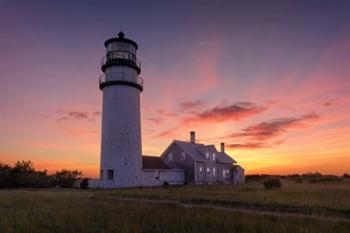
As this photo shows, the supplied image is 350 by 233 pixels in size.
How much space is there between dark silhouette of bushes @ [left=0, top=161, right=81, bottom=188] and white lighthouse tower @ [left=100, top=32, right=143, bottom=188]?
5.49m

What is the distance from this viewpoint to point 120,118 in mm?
34844

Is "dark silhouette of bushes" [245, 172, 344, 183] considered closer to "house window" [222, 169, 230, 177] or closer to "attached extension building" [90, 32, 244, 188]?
"house window" [222, 169, 230, 177]

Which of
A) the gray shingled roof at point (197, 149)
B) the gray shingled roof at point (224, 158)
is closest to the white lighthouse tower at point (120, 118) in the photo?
the gray shingled roof at point (197, 149)

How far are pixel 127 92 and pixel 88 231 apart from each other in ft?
82.7

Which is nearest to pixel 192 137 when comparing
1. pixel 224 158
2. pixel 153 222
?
pixel 224 158

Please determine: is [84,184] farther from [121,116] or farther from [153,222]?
[153,222]

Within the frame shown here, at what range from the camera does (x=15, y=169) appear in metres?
38.7

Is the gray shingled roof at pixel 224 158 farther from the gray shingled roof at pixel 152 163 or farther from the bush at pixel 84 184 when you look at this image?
the bush at pixel 84 184

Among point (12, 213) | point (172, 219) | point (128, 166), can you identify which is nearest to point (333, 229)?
point (172, 219)

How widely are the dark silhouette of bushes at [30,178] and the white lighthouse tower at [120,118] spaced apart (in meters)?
5.49

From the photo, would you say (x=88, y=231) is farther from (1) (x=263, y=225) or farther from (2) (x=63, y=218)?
(1) (x=263, y=225)

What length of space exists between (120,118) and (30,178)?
11.9 metres

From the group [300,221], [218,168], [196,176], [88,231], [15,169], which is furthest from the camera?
[218,168]

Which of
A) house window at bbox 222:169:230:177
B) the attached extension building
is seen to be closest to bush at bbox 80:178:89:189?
the attached extension building
